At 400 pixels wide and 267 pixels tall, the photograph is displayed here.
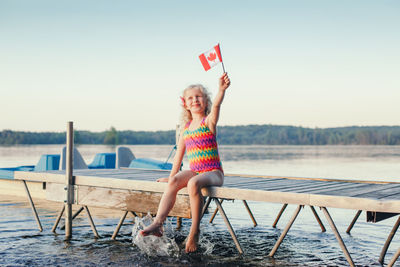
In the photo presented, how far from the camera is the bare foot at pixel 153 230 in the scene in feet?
18.3

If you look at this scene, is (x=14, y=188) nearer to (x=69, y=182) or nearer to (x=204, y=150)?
(x=69, y=182)

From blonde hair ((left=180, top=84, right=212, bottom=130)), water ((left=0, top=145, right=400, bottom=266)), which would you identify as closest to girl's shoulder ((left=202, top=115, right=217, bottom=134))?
blonde hair ((left=180, top=84, right=212, bottom=130))

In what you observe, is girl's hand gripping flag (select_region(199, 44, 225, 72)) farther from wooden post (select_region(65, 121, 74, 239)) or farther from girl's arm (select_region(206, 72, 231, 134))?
wooden post (select_region(65, 121, 74, 239))

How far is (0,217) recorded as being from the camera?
961 cm

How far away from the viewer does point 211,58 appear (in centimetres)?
617

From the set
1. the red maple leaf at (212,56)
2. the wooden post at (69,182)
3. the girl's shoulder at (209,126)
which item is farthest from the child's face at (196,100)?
the wooden post at (69,182)

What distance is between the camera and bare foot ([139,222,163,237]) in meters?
5.58

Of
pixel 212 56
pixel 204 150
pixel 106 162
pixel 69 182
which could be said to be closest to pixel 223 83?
pixel 212 56

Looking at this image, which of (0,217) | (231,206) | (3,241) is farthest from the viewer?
(231,206)

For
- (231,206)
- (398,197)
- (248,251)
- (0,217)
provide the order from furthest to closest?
(231,206) → (0,217) → (248,251) → (398,197)

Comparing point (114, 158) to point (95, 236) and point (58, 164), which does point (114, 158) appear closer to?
point (58, 164)

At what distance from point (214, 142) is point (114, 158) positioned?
7.90 meters

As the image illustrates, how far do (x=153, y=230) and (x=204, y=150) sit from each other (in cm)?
124

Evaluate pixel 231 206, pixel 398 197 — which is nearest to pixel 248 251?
pixel 398 197
